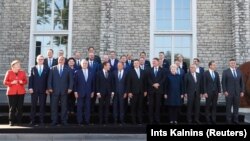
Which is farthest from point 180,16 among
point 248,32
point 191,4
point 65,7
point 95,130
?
point 95,130

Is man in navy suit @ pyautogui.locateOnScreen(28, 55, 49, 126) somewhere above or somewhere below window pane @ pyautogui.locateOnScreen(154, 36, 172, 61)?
below

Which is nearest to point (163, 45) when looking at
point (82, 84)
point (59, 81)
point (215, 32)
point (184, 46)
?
point (184, 46)

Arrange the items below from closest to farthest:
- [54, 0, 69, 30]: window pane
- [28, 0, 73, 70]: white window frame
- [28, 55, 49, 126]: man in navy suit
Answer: [28, 55, 49, 126]: man in navy suit
[28, 0, 73, 70]: white window frame
[54, 0, 69, 30]: window pane

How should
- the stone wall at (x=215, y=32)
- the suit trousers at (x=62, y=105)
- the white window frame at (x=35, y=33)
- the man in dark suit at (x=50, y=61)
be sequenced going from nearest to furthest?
the suit trousers at (x=62, y=105) < the man in dark suit at (x=50, y=61) < the stone wall at (x=215, y=32) < the white window frame at (x=35, y=33)

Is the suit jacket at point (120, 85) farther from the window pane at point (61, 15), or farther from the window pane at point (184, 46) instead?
the window pane at point (61, 15)

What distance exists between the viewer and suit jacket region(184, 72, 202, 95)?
9.58 metres

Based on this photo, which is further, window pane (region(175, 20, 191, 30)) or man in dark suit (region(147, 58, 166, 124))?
window pane (region(175, 20, 191, 30))

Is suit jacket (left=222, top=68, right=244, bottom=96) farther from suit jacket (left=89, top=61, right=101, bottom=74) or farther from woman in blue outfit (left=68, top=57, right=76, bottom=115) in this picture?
woman in blue outfit (left=68, top=57, right=76, bottom=115)

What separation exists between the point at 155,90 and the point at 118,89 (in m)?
0.98

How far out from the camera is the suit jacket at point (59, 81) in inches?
362

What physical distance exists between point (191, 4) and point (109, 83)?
6.46 m

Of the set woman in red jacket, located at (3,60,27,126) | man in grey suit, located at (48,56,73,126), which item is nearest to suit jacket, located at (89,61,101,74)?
man in grey suit, located at (48,56,73,126)

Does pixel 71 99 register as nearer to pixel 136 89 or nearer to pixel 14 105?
pixel 14 105

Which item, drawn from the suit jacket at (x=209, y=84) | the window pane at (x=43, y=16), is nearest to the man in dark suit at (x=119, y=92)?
the suit jacket at (x=209, y=84)
